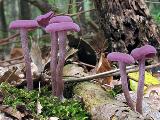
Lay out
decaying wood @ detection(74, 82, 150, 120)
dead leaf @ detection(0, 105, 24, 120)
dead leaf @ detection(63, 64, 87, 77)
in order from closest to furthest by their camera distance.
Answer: decaying wood @ detection(74, 82, 150, 120) → dead leaf @ detection(0, 105, 24, 120) → dead leaf @ detection(63, 64, 87, 77)

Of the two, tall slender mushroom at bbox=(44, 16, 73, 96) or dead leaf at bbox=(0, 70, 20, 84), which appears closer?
tall slender mushroom at bbox=(44, 16, 73, 96)

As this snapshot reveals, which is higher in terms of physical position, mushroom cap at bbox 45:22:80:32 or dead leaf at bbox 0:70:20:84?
mushroom cap at bbox 45:22:80:32

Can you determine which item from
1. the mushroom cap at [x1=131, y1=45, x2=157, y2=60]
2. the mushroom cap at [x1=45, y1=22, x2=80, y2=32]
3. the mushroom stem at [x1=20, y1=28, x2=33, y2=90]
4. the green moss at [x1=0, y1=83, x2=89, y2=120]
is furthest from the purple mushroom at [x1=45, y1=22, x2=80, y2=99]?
the mushroom cap at [x1=131, y1=45, x2=157, y2=60]

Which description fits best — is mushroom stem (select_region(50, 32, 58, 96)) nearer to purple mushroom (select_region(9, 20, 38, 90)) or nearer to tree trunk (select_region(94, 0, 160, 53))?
purple mushroom (select_region(9, 20, 38, 90))

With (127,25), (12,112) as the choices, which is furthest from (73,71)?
(12,112)

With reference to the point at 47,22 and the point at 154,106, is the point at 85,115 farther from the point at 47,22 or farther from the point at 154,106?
the point at 47,22

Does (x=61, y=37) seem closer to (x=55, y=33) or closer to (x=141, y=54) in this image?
(x=55, y=33)

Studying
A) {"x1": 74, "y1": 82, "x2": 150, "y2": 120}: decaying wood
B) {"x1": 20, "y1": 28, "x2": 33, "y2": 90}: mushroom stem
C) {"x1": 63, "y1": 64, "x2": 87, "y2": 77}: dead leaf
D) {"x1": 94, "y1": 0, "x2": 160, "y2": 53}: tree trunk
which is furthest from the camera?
{"x1": 94, "y1": 0, "x2": 160, "y2": 53}: tree trunk

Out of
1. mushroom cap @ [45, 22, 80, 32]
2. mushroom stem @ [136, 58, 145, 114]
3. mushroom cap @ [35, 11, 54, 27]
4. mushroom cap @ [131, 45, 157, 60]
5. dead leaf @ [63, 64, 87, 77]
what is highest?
mushroom cap @ [35, 11, 54, 27]
